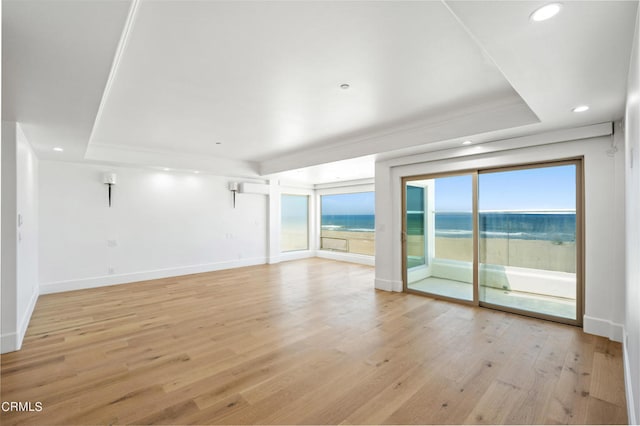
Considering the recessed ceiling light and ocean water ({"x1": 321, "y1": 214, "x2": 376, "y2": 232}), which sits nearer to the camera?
the recessed ceiling light

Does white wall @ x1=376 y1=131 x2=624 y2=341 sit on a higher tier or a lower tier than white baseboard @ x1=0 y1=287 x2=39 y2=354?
higher

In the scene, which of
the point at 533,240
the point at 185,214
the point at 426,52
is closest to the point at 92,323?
the point at 185,214

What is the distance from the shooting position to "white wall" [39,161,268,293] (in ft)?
17.2

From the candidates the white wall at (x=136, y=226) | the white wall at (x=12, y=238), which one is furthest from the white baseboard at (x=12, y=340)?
A: the white wall at (x=136, y=226)

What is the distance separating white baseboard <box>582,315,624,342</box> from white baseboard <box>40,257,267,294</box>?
676cm

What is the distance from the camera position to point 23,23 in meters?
1.58

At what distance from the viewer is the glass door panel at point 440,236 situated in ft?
15.2

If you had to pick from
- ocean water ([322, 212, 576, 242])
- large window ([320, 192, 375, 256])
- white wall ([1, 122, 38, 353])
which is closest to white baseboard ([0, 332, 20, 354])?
white wall ([1, 122, 38, 353])

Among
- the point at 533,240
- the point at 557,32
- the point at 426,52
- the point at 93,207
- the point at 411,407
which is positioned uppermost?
the point at 426,52

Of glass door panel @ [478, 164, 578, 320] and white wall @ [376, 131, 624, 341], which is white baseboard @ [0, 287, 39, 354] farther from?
white wall @ [376, 131, 624, 341]

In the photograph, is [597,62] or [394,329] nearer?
[597,62]

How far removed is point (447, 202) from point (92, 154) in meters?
6.21

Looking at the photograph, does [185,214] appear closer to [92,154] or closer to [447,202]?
[92,154]

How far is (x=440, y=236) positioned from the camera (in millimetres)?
4980
